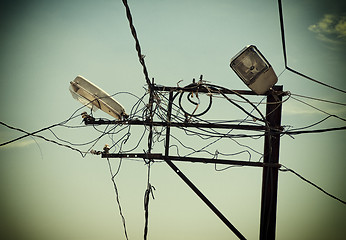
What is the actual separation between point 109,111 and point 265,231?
3.18 m

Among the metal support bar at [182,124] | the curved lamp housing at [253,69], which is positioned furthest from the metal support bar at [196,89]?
the metal support bar at [182,124]

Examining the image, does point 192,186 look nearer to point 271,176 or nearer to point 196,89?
point 271,176

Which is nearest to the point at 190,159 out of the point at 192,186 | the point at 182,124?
the point at 192,186

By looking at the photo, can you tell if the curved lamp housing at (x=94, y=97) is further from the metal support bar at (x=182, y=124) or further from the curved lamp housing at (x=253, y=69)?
the curved lamp housing at (x=253, y=69)

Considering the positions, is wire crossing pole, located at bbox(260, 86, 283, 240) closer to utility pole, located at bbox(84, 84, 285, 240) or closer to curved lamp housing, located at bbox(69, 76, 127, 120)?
utility pole, located at bbox(84, 84, 285, 240)

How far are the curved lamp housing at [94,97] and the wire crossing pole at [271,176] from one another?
8.04 ft

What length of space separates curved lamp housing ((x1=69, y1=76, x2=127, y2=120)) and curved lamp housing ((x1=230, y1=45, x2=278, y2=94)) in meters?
2.07

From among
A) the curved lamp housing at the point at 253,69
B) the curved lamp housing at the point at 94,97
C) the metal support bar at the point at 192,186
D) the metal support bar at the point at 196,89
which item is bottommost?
the metal support bar at the point at 192,186

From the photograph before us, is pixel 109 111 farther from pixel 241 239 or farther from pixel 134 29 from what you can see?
pixel 241 239

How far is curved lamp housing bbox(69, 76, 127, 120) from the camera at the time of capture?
4.01m

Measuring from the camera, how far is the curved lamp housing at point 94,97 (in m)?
4.01

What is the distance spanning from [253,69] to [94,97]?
2577 millimetres

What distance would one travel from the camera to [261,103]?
12.5ft

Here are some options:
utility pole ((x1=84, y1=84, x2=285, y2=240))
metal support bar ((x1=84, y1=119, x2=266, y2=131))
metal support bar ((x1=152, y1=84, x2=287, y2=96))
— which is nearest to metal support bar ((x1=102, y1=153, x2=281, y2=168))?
utility pole ((x1=84, y1=84, x2=285, y2=240))
